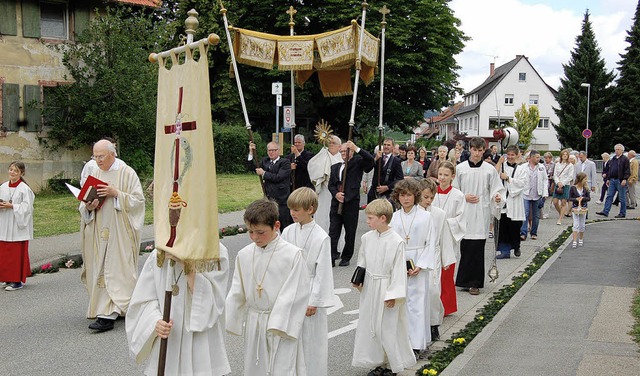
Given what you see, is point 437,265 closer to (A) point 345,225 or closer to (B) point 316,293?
(B) point 316,293

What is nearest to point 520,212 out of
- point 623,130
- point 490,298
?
point 490,298

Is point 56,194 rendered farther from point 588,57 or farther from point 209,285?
point 588,57

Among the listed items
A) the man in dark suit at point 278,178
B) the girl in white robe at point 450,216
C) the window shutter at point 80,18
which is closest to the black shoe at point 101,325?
the girl in white robe at point 450,216

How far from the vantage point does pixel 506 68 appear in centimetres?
8481

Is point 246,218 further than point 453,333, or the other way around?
point 453,333

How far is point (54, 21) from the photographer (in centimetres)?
2272

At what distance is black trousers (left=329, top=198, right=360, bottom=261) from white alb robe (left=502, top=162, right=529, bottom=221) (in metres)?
2.96

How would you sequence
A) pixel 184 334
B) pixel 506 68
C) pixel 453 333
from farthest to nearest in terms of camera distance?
pixel 506 68 < pixel 453 333 < pixel 184 334

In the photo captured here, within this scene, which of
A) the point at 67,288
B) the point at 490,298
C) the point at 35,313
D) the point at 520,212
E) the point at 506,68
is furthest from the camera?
the point at 506,68

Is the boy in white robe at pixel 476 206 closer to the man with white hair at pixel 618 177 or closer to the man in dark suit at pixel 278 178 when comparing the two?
the man in dark suit at pixel 278 178

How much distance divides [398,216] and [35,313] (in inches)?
185

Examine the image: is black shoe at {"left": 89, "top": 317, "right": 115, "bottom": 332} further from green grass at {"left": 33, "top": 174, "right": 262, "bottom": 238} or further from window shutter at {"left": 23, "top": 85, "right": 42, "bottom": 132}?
window shutter at {"left": 23, "top": 85, "right": 42, "bottom": 132}

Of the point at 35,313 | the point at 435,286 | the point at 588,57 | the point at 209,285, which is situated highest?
the point at 588,57

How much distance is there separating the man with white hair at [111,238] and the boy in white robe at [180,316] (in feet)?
10.9
